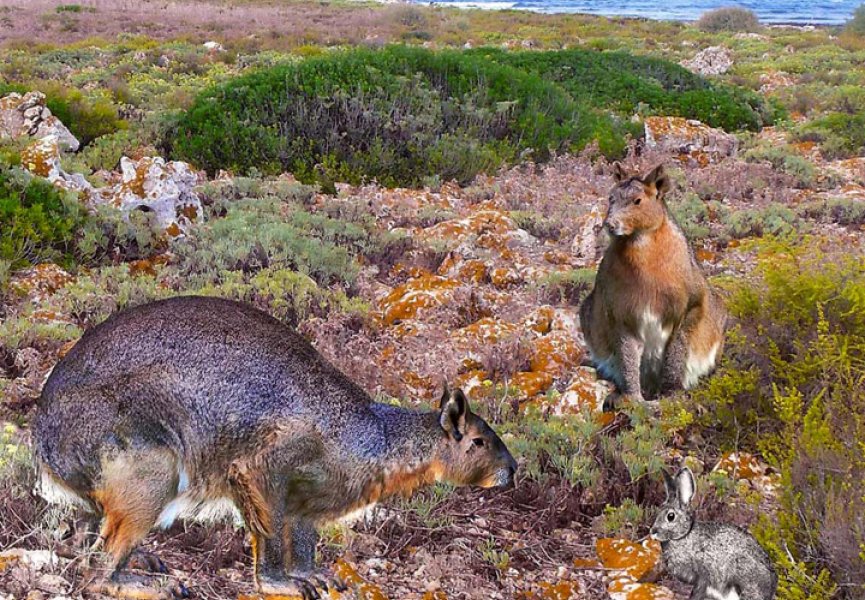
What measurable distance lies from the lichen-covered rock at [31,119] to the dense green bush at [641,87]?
11.0m

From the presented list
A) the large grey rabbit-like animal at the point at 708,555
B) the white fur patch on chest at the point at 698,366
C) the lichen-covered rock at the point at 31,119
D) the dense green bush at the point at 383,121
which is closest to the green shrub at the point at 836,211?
the dense green bush at the point at 383,121

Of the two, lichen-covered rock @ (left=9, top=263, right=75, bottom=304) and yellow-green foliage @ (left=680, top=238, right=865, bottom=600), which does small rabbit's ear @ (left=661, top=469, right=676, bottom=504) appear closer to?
yellow-green foliage @ (left=680, top=238, right=865, bottom=600)

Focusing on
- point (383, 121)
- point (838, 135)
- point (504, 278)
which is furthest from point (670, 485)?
point (838, 135)

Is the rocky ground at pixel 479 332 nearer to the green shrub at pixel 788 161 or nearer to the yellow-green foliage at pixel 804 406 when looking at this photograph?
the green shrub at pixel 788 161

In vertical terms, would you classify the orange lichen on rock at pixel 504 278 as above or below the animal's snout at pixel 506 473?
below

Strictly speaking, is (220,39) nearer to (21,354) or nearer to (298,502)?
(21,354)

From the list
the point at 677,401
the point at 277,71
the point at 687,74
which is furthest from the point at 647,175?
the point at 687,74

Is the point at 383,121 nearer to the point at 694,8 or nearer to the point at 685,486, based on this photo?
the point at 685,486

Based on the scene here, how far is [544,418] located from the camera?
5.89m

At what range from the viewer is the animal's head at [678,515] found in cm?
385

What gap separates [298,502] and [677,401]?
318 cm

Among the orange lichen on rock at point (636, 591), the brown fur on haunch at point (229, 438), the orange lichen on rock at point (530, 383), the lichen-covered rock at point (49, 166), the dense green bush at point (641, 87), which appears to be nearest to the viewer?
the brown fur on haunch at point (229, 438)

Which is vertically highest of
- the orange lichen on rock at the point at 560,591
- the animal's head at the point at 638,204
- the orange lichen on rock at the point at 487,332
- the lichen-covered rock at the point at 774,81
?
the animal's head at the point at 638,204

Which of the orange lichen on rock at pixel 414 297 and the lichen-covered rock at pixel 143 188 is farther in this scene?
the lichen-covered rock at pixel 143 188
